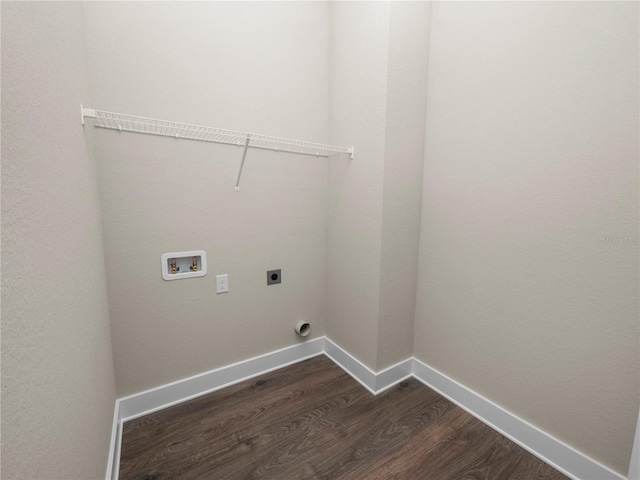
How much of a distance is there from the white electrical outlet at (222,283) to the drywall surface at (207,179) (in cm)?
3

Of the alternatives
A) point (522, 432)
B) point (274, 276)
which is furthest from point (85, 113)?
point (522, 432)

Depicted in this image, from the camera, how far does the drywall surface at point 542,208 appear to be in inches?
41.9

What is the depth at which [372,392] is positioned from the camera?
1737 millimetres

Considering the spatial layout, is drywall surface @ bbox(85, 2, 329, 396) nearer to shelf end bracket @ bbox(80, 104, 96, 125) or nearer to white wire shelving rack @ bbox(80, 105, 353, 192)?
white wire shelving rack @ bbox(80, 105, 353, 192)

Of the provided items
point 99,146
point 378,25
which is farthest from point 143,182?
point 378,25

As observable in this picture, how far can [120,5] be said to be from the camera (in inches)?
50.3

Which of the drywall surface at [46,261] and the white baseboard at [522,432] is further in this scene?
the white baseboard at [522,432]

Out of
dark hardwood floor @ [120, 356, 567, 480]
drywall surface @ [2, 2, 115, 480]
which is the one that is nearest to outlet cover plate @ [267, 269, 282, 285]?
dark hardwood floor @ [120, 356, 567, 480]

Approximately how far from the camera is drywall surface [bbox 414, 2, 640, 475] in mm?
1064

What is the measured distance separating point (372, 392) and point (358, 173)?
137 centimetres

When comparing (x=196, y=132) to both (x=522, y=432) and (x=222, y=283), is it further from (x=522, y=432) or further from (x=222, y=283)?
(x=522, y=432)

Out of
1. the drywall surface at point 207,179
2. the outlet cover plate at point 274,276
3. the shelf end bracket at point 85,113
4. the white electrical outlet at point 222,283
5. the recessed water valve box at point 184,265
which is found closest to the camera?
the shelf end bracket at point 85,113

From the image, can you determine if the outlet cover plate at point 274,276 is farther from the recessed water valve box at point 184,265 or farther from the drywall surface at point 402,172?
the drywall surface at point 402,172

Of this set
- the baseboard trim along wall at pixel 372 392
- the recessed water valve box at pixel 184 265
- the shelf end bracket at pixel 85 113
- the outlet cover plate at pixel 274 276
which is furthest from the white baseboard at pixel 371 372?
the shelf end bracket at pixel 85 113
